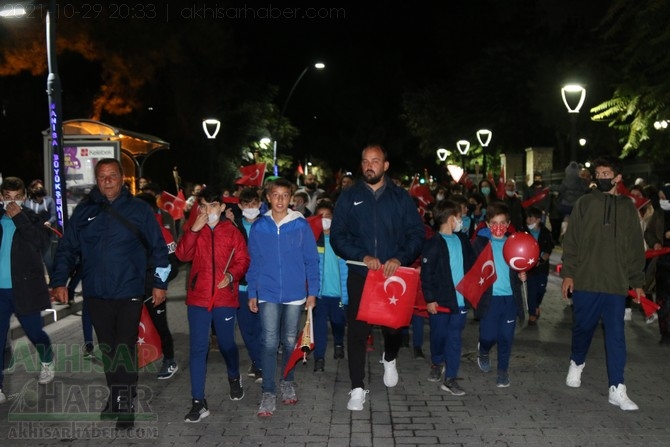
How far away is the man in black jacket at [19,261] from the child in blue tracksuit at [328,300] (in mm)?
2576

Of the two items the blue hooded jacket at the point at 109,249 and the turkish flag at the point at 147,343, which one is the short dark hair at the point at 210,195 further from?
the turkish flag at the point at 147,343

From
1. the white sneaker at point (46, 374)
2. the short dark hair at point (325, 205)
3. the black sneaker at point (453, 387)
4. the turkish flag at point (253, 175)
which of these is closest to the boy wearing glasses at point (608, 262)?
the black sneaker at point (453, 387)

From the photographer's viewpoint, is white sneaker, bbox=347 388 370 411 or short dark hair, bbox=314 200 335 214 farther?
short dark hair, bbox=314 200 335 214

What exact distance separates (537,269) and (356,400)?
4711 mm

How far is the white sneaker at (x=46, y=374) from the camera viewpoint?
23.9 feet

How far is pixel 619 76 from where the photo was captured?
1461 cm

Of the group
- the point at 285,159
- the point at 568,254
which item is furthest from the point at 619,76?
the point at 285,159

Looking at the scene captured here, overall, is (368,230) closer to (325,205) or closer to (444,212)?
(444,212)

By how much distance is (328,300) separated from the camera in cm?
829

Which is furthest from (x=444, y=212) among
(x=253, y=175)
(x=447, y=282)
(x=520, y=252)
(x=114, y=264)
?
(x=253, y=175)

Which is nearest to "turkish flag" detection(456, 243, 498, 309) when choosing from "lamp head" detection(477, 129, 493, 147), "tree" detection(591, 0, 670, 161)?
"tree" detection(591, 0, 670, 161)

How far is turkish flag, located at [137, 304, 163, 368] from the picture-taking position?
720cm

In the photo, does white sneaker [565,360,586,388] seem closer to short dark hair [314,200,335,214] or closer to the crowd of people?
the crowd of people

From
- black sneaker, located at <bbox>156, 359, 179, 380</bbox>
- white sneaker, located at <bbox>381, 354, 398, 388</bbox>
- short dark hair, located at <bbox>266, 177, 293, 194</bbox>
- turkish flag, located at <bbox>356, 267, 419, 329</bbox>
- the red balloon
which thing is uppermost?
short dark hair, located at <bbox>266, 177, 293, 194</bbox>
